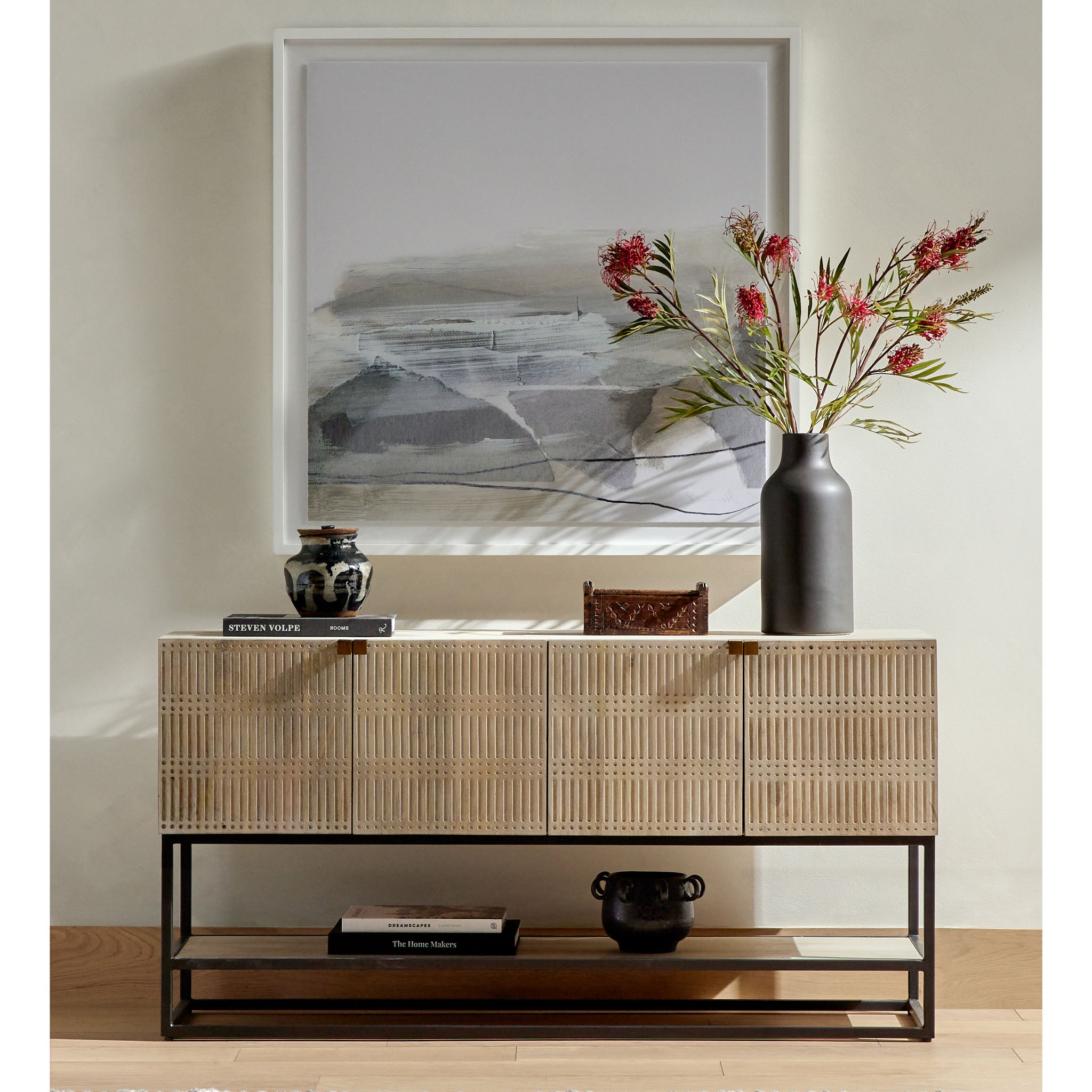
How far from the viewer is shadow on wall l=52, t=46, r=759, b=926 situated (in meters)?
2.24

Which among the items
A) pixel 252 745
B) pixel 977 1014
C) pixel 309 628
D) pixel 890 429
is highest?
pixel 890 429

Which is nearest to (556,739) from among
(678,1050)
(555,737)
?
(555,737)

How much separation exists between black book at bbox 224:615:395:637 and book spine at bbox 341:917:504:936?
592mm

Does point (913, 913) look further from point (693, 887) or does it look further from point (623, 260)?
point (623, 260)

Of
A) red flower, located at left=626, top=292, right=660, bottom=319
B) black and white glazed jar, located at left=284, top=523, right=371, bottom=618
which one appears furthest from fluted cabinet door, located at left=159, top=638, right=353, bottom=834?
red flower, located at left=626, top=292, right=660, bottom=319

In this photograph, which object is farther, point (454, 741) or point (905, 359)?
point (905, 359)

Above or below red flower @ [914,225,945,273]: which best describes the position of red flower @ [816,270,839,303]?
below

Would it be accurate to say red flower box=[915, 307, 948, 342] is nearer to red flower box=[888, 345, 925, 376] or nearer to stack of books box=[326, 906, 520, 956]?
red flower box=[888, 345, 925, 376]

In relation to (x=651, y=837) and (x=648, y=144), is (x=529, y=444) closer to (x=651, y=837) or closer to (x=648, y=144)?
(x=648, y=144)

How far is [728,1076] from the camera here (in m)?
1.86

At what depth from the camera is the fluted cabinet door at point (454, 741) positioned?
6.29 ft

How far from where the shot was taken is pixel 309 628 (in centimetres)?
194

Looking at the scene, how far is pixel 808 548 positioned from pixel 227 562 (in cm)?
126
